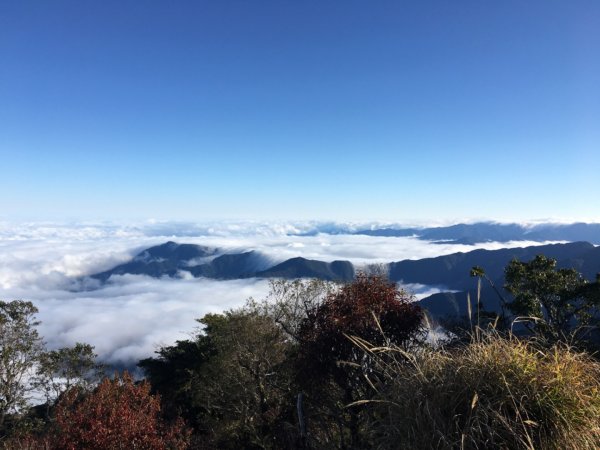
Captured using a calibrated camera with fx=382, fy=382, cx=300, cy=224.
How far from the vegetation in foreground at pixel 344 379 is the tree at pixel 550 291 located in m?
0.08

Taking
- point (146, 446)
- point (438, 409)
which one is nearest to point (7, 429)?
point (146, 446)

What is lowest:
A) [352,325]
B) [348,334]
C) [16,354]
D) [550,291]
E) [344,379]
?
[16,354]

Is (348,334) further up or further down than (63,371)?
further up

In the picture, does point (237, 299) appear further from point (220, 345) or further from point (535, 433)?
point (535, 433)

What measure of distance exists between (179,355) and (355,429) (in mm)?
18393

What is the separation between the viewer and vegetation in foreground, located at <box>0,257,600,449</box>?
331 cm

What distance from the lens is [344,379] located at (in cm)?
924

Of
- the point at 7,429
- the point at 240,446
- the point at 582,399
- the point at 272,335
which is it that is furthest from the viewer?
the point at 7,429

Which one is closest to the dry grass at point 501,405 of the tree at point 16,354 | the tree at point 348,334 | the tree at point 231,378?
the tree at point 348,334

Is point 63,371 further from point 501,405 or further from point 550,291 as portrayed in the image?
point 550,291

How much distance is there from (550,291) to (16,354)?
31.0 meters

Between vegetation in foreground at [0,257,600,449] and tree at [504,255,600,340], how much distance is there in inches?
3.1

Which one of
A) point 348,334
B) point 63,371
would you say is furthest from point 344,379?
point 63,371

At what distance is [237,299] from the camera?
636ft
